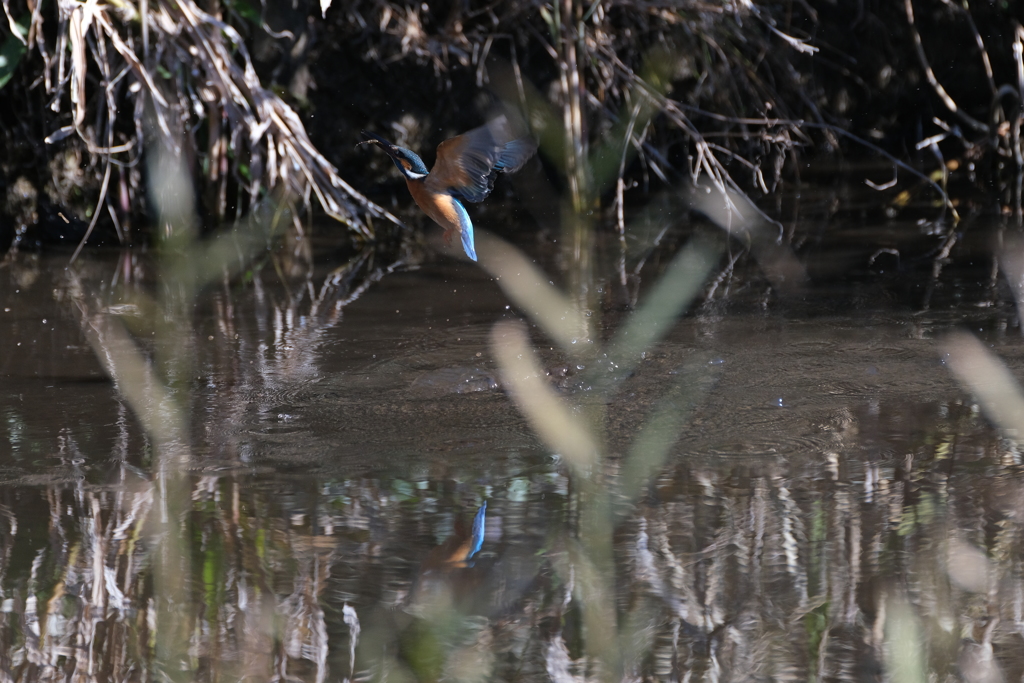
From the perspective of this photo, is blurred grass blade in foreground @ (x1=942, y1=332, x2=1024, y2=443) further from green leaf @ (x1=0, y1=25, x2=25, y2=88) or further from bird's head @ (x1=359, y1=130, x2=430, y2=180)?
green leaf @ (x1=0, y1=25, x2=25, y2=88)

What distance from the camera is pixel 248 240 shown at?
18.6ft

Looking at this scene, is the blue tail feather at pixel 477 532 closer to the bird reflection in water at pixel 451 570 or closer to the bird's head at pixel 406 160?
the bird reflection in water at pixel 451 570

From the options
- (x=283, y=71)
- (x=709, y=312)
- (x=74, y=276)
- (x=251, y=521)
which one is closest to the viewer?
(x=251, y=521)

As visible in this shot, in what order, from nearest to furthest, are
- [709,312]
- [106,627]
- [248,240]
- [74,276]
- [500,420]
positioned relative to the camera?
[106,627], [500,420], [709,312], [74,276], [248,240]

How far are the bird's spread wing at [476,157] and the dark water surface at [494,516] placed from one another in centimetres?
60

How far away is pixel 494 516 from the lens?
2689 millimetres

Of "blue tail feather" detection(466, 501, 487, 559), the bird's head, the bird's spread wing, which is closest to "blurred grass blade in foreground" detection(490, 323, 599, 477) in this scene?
"blue tail feather" detection(466, 501, 487, 559)

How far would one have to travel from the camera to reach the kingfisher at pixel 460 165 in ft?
10.1

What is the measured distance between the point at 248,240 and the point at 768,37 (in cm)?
309

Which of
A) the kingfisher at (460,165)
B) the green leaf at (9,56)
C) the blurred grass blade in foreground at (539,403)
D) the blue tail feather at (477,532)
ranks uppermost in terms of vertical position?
the green leaf at (9,56)

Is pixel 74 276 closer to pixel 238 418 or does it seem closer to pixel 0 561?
pixel 238 418

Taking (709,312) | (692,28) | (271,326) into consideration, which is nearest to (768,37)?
(692,28)

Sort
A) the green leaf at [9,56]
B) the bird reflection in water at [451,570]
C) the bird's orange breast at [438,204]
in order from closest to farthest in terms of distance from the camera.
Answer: the bird reflection in water at [451,570] < the bird's orange breast at [438,204] < the green leaf at [9,56]

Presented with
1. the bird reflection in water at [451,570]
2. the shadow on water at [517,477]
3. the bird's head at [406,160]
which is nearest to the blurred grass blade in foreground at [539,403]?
the shadow on water at [517,477]
